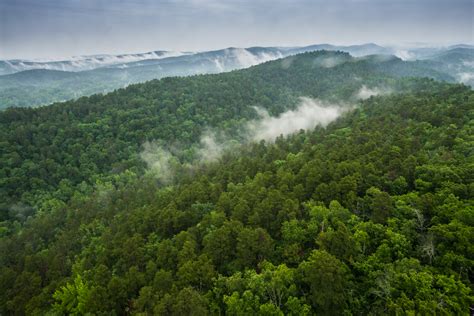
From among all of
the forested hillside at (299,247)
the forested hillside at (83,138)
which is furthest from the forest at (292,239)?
the forested hillside at (83,138)

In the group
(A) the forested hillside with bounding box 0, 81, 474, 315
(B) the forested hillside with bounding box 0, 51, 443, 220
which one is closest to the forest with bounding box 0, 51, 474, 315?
(A) the forested hillside with bounding box 0, 81, 474, 315

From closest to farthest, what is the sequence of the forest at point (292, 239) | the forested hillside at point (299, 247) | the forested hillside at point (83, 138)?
the forested hillside at point (299, 247) → the forest at point (292, 239) → the forested hillside at point (83, 138)

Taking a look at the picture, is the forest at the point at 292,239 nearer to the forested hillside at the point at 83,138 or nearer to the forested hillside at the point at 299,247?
the forested hillside at the point at 299,247

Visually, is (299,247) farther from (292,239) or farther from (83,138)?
(83,138)

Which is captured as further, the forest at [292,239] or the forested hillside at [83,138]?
the forested hillside at [83,138]

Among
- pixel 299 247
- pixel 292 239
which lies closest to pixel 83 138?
pixel 292 239

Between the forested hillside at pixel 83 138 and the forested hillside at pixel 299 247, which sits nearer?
the forested hillside at pixel 299 247

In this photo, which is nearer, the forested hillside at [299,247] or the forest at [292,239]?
the forested hillside at [299,247]

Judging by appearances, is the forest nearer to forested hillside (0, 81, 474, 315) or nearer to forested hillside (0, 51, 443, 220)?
forested hillside (0, 81, 474, 315)

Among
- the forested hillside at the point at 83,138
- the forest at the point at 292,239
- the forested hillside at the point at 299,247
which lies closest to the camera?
the forested hillside at the point at 299,247
